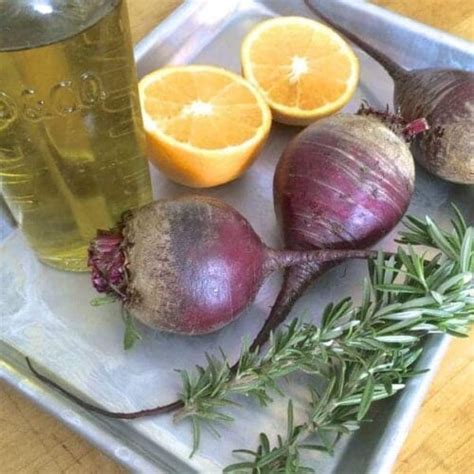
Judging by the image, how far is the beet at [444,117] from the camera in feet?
2.24

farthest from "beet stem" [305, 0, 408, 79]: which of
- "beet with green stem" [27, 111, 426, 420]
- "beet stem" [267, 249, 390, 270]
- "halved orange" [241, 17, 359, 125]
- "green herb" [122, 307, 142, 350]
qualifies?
"green herb" [122, 307, 142, 350]

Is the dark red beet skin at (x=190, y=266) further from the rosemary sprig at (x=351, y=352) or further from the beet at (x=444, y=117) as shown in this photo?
the beet at (x=444, y=117)

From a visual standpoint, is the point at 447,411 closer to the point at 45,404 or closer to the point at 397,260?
the point at 397,260

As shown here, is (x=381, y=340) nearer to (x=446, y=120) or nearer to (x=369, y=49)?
(x=446, y=120)

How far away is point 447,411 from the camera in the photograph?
62cm

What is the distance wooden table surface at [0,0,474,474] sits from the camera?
0.59 meters

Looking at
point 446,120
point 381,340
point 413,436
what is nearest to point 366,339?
point 381,340

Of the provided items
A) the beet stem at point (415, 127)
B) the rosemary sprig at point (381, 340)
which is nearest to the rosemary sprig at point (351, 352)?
the rosemary sprig at point (381, 340)

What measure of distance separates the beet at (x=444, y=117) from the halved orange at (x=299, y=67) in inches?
2.9

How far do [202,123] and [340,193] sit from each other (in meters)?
0.16

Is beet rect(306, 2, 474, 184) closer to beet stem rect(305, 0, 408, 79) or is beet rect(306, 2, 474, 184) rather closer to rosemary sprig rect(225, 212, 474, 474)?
beet stem rect(305, 0, 408, 79)

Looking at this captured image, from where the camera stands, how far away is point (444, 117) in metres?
0.69

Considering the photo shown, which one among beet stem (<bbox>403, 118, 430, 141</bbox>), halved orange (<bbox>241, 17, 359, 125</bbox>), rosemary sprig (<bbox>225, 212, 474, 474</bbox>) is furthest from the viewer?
halved orange (<bbox>241, 17, 359, 125</bbox>)

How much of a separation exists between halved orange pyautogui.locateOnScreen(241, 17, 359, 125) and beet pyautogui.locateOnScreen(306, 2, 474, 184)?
73 millimetres
